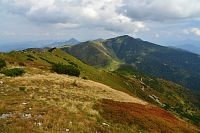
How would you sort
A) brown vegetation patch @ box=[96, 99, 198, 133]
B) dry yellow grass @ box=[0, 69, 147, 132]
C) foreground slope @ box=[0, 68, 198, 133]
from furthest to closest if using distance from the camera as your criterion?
brown vegetation patch @ box=[96, 99, 198, 133] < foreground slope @ box=[0, 68, 198, 133] < dry yellow grass @ box=[0, 69, 147, 132]

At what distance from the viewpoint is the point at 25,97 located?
33.9m

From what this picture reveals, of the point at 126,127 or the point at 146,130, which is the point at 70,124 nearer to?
the point at 126,127

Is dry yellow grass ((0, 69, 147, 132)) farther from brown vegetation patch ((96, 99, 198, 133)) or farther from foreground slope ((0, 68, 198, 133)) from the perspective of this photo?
brown vegetation patch ((96, 99, 198, 133))

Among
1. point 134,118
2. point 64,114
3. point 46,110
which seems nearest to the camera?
point 64,114

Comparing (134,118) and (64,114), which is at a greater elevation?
(64,114)

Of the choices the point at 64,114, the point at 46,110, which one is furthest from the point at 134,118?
the point at 46,110

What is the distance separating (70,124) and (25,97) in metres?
9.76

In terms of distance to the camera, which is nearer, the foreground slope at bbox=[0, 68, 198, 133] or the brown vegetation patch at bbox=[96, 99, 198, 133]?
A: the foreground slope at bbox=[0, 68, 198, 133]

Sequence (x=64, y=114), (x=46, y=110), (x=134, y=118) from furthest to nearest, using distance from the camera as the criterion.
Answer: (x=134, y=118), (x=46, y=110), (x=64, y=114)

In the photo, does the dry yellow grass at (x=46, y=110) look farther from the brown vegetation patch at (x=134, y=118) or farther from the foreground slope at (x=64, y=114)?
the brown vegetation patch at (x=134, y=118)

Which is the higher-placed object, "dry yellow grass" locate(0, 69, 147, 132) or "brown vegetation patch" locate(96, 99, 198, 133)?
"dry yellow grass" locate(0, 69, 147, 132)

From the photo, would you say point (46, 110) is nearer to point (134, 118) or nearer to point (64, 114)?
point (64, 114)

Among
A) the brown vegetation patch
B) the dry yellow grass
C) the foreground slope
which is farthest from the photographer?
the brown vegetation patch

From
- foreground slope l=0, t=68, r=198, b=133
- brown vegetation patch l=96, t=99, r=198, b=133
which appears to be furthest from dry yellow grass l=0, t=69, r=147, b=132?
brown vegetation patch l=96, t=99, r=198, b=133
